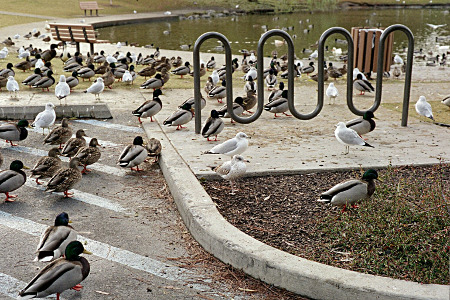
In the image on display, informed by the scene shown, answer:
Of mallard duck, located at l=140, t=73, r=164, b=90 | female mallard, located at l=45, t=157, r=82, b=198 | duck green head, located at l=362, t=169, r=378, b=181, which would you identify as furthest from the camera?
mallard duck, located at l=140, t=73, r=164, b=90

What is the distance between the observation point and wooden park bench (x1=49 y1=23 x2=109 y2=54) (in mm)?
21000

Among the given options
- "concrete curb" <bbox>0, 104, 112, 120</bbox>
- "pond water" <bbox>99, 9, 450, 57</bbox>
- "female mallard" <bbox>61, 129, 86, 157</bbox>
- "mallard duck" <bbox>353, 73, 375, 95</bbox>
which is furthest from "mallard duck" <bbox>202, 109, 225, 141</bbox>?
"pond water" <bbox>99, 9, 450, 57</bbox>

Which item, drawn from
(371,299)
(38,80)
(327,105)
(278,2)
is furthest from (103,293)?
(278,2)

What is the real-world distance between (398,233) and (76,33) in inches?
738

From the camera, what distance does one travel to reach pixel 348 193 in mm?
5395

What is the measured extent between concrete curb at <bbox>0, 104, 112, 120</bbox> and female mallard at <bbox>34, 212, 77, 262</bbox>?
199 inches

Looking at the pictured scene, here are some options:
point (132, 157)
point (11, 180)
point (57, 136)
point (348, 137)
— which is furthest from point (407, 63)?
point (11, 180)

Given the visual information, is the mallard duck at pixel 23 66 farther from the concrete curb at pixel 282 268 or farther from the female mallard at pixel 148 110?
the concrete curb at pixel 282 268

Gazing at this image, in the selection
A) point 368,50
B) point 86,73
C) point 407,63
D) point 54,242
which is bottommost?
point 54,242

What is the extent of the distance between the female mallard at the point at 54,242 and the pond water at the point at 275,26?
73.9ft

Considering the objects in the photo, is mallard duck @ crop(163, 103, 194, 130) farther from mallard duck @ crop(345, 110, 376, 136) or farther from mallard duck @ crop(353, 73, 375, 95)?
mallard duck @ crop(353, 73, 375, 95)

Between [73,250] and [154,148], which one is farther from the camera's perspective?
[154,148]

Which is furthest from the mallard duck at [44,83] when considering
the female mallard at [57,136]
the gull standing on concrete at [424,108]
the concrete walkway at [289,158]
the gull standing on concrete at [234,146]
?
the gull standing on concrete at [424,108]

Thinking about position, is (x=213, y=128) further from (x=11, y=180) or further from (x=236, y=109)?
(x=11, y=180)
